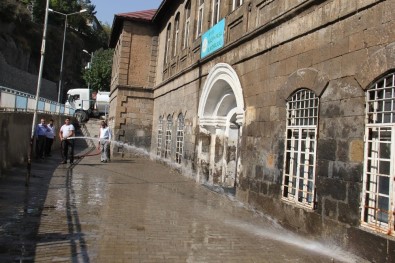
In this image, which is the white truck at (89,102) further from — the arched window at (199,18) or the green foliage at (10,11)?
the arched window at (199,18)

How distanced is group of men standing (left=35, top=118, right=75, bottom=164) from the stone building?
4.71 metres

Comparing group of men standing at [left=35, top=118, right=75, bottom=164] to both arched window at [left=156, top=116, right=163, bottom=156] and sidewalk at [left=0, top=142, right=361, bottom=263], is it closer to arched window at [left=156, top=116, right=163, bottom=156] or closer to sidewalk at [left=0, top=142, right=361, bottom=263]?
arched window at [left=156, top=116, right=163, bottom=156]

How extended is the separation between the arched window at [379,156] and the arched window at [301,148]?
4.10 ft

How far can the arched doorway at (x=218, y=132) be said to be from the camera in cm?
1316

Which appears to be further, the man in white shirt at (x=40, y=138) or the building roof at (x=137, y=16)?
the building roof at (x=137, y=16)

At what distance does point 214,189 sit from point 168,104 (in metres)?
8.29

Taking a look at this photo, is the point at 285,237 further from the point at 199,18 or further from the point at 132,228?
the point at 199,18

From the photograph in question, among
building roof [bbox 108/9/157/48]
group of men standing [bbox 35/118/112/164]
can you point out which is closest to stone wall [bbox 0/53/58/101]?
building roof [bbox 108/9/157/48]

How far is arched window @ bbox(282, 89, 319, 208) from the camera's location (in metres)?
7.48

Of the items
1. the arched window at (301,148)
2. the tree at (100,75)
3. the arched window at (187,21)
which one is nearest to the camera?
the arched window at (301,148)

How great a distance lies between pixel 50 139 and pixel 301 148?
13.6 metres

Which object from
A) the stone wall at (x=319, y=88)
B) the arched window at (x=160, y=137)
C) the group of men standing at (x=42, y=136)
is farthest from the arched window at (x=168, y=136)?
A: the stone wall at (x=319, y=88)

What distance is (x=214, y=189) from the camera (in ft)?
41.8

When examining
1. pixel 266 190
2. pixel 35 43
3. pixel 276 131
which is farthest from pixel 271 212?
pixel 35 43
